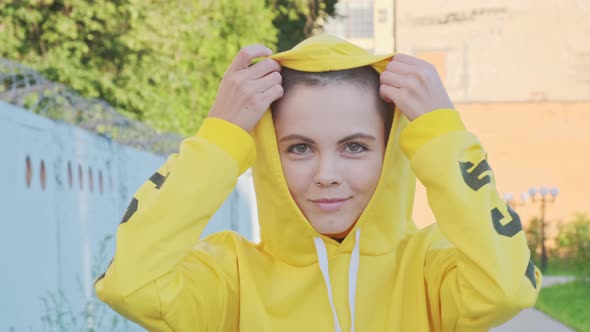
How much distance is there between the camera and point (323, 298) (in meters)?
2.61

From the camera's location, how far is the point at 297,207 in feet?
8.52

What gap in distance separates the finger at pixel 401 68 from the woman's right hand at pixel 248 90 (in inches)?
12.3

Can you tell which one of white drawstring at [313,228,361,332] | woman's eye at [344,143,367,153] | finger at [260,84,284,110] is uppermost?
finger at [260,84,284,110]

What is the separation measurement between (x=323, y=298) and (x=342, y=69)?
2.13 ft

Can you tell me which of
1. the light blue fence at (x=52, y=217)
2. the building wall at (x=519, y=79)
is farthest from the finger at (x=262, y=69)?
the building wall at (x=519, y=79)

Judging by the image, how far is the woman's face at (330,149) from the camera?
2.52m

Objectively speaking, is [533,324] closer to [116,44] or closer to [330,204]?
[116,44]

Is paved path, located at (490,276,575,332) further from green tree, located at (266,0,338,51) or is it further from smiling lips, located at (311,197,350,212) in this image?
green tree, located at (266,0,338,51)

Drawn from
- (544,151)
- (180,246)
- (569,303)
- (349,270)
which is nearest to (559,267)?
A: (544,151)

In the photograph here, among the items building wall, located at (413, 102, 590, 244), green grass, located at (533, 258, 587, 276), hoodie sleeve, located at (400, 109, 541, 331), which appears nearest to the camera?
hoodie sleeve, located at (400, 109, 541, 331)

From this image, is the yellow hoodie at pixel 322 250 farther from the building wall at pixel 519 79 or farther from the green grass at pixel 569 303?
the building wall at pixel 519 79

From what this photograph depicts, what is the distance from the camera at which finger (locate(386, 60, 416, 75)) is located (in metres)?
2.53

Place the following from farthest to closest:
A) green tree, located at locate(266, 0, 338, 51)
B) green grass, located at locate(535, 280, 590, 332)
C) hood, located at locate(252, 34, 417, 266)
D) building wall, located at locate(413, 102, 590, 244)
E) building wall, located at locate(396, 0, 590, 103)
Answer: building wall, located at locate(396, 0, 590, 103), building wall, located at locate(413, 102, 590, 244), green tree, located at locate(266, 0, 338, 51), green grass, located at locate(535, 280, 590, 332), hood, located at locate(252, 34, 417, 266)

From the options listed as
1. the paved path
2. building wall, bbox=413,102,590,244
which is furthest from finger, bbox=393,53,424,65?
building wall, bbox=413,102,590,244
